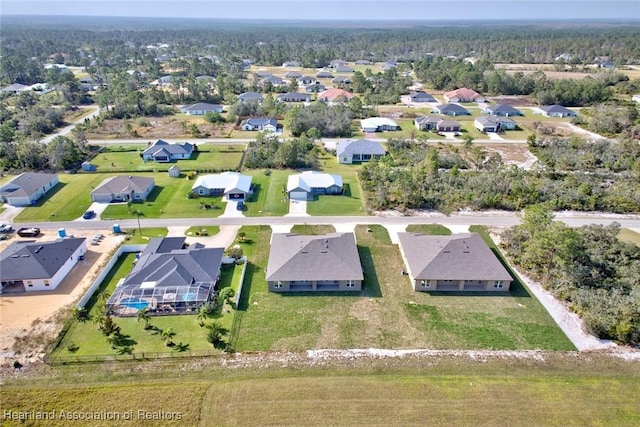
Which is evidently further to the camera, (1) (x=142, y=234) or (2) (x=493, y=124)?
(2) (x=493, y=124)

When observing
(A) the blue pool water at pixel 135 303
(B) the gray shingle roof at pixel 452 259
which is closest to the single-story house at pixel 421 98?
(B) the gray shingle roof at pixel 452 259

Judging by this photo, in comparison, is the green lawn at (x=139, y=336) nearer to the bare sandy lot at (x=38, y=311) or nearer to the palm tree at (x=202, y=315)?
Answer: the palm tree at (x=202, y=315)

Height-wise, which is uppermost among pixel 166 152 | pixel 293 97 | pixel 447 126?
pixel 293 97

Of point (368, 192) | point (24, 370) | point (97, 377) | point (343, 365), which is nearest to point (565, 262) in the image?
point (343, 365)

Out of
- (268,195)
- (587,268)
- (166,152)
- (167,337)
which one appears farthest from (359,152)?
(167,337)

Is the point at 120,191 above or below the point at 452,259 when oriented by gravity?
above

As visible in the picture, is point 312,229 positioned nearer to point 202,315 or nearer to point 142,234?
point 202,315
